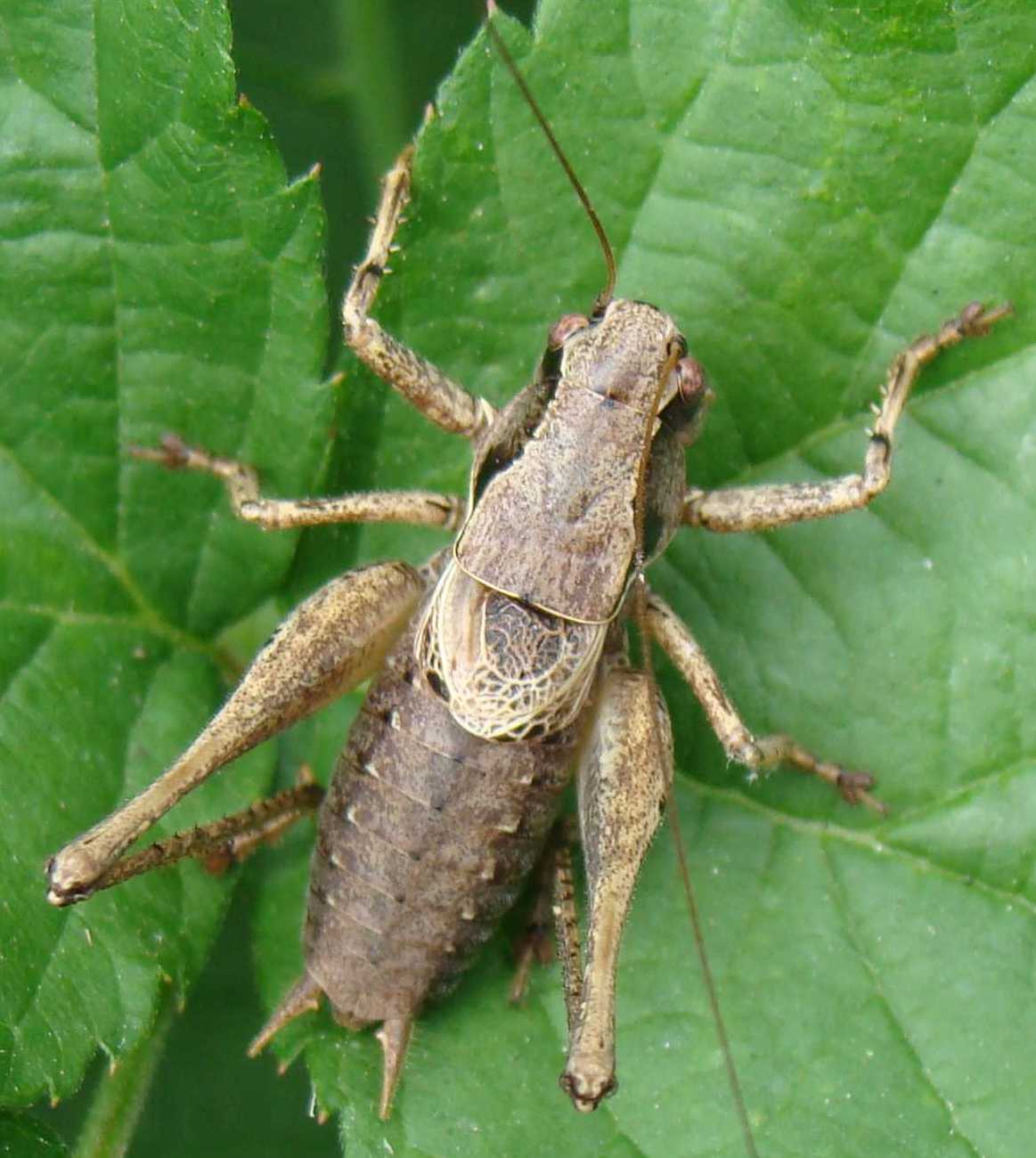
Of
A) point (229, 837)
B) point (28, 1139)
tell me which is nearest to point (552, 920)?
point (229, 837)

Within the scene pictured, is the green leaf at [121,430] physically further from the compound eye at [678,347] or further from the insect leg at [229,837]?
the compound eye at [678,347]

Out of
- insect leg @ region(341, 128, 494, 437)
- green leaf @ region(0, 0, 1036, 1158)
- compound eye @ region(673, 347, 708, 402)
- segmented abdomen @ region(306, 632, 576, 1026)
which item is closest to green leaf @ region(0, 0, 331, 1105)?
green leaf @ region(0, 0, 1036, 1158)

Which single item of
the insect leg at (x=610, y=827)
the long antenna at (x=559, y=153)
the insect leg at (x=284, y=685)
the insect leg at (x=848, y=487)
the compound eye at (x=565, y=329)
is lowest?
the insect leg at (x=610, y=827)

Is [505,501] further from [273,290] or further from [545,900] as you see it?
[545,900]

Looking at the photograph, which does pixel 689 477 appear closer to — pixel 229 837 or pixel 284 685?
pixel 284 685

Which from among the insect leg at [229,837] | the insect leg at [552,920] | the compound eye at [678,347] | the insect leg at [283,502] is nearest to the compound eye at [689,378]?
the compound eye at [678,347]
